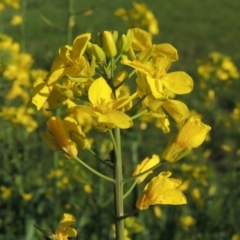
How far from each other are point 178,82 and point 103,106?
22 centimetres

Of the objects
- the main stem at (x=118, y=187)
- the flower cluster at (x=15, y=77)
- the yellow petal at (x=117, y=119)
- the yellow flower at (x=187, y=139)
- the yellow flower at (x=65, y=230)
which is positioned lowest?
the flower cluster at (x=15, y=77)

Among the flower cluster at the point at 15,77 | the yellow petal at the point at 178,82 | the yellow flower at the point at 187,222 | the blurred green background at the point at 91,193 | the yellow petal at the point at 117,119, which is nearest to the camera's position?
the yellow petal at the point at 117,119

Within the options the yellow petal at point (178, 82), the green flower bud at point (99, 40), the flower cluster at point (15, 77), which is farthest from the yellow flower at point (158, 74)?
the flower cluster at point (15, 77)

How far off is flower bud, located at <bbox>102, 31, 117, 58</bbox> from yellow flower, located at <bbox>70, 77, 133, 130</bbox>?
0.40 ft

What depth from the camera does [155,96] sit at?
156 centimetres

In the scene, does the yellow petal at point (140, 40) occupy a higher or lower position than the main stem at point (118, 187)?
higher

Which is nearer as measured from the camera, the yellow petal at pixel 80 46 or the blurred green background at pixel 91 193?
the yellow petal at pixel 80 46

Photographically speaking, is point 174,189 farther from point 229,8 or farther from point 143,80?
point 229,8

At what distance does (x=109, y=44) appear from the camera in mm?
1616

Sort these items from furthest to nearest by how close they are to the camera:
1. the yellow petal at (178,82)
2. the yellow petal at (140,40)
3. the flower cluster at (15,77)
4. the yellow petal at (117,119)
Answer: the flower cluster at (15,77), the yellow petal at (140,40), the yellow petal at (178,82), the yellow petal at (117,119)

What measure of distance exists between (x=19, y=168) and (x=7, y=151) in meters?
0.17

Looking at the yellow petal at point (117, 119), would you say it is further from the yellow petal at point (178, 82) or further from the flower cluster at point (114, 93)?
the yellow petal at point (178, 82)

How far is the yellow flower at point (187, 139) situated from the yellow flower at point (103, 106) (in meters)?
0.18

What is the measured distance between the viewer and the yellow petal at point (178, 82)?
1576mm
